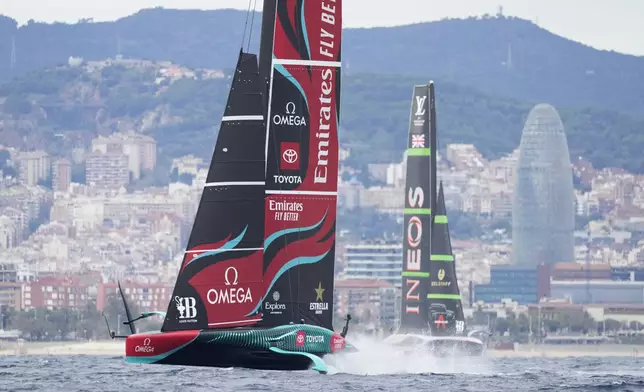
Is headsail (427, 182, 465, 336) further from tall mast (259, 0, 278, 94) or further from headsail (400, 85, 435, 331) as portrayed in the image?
tall mast (259, 0, 278, 94)

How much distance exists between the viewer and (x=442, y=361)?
134 ft

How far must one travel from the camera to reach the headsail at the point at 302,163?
27922mm

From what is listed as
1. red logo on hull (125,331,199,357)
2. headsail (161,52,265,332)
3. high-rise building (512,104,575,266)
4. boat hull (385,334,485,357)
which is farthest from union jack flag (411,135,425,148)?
high-rise building (512,104,575,266)

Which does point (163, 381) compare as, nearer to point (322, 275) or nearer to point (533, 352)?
point (322, 275)

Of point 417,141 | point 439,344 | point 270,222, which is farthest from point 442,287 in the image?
point 270,222

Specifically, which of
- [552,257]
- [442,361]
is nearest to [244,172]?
[442,361]

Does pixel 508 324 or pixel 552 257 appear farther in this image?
pixel 552 257

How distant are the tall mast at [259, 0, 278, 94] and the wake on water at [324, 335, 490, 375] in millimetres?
4227

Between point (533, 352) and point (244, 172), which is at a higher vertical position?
point (244, 172)

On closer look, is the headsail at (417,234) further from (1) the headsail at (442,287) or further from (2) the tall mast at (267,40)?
(2) the tall mast at (267,40)

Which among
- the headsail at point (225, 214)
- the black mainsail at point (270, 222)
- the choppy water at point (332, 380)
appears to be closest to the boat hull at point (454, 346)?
the choppy water at point (332, 380)

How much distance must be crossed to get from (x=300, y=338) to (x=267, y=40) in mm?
4377

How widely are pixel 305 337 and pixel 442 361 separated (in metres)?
13.8

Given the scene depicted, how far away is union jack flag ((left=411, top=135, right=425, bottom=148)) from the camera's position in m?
43.8
